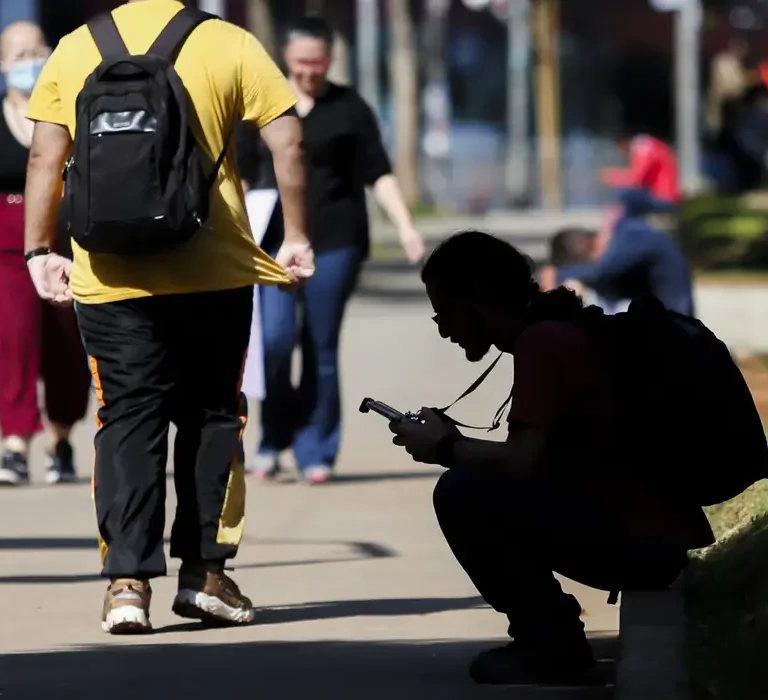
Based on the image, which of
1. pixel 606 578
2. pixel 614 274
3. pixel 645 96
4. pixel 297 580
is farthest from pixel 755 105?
pixel 645 96

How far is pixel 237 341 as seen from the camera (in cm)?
643

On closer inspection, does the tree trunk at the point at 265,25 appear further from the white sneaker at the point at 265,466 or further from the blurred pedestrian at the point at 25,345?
the white sneaker at the point at 265,466

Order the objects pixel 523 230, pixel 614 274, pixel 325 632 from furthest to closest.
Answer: pixel 523 230 → pixel 614 274 → pixel 325 632

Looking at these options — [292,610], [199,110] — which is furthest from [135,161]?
[292,610]

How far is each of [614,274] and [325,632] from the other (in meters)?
4.82

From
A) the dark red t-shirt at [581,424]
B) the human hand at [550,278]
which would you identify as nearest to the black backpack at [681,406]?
the dark red t-shirt at [581,424]

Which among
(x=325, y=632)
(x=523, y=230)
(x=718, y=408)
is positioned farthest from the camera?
(x=523, y=230)

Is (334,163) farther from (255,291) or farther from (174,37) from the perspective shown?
(174,37)

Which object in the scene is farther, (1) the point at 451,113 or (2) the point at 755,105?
(1) the point at 451,113

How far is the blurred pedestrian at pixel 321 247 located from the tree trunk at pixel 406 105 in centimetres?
3257

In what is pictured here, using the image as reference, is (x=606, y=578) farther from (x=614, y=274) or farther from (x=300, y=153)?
(x=614, y=274)

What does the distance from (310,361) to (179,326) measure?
3.38 meters

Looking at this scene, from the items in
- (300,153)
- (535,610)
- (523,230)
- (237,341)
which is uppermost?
(300,153)

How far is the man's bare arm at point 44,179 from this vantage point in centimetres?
643
